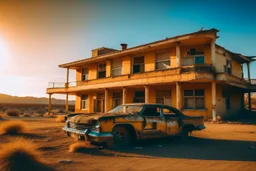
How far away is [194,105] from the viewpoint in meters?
19.2

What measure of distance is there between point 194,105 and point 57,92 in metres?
18.6

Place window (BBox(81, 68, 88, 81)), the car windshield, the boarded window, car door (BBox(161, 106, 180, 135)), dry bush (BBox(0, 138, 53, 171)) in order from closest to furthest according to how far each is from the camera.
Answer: dry bush (BBox(0, 138, 53, 171))
the car windshield
car door (BBox(161, 106, 180, 135))
the boarded window
window (BBox(81, 68, 88, 81))

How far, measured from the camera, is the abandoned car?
22.1 feet

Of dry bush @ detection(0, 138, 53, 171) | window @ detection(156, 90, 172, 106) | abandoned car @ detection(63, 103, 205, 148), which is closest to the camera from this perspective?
dry bush @ detection(0, 138, 53, 171)

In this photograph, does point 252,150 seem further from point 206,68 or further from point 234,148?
point 206,68

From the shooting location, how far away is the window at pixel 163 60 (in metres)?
20.3

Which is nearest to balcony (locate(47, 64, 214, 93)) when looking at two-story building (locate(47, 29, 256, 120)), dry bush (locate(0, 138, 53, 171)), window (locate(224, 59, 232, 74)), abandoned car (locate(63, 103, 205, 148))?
two-story building (locate(47, 29, 256, 120))

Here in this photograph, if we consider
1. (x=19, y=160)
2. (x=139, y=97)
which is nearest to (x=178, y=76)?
(x=139, y=97)

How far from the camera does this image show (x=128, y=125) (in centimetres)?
729

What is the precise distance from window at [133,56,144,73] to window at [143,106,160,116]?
559 inches

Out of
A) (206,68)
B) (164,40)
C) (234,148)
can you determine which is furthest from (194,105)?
(234,148)

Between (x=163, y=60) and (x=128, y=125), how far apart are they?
14.1 metres

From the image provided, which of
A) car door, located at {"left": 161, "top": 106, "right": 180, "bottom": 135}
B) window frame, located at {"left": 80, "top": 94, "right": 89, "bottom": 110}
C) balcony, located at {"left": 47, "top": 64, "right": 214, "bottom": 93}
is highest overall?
balcony, located at {"left": 47, "top": 64, "right": 214, "bottom": 93}

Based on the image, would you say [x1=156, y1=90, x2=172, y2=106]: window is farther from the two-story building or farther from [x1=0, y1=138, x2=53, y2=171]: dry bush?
[x1=0, y1=138, x2=53, y2=171]: dry bush
